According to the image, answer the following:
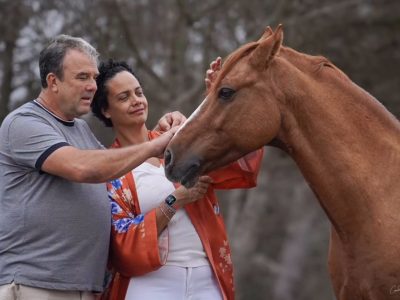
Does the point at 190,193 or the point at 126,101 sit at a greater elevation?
the point at 126,101

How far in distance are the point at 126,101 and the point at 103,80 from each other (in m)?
0.19

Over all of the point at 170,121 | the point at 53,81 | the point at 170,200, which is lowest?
the point at 170,200

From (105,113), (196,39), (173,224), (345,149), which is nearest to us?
(345,149)

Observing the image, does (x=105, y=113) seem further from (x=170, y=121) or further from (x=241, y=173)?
(x=241, y=173)

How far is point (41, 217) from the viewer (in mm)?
4430

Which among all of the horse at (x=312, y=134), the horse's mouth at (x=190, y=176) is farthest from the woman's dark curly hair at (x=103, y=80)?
the horse's mouth at (x=190, y=176)

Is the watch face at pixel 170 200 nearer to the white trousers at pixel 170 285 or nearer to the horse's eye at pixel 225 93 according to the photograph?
the white trousers at pixel 170 285

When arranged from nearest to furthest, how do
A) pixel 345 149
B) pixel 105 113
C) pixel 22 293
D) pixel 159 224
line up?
pixel 22 293, pixel 345 149, pixel 159 224, pixel 105 113

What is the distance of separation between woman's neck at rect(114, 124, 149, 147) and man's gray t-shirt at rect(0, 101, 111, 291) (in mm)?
459

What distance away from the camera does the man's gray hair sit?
4668mm

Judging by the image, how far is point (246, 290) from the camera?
2156 centimetres

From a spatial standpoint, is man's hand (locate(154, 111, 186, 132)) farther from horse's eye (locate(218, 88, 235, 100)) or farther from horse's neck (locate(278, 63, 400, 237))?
horse's neck (locate(278, 63, 400, 237))

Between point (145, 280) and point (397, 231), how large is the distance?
1.25 m

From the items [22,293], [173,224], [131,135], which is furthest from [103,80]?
[22,293]
